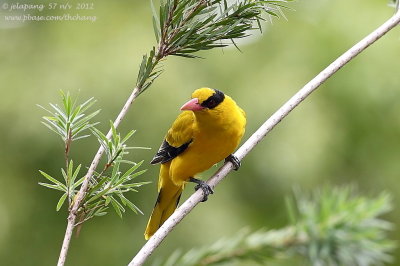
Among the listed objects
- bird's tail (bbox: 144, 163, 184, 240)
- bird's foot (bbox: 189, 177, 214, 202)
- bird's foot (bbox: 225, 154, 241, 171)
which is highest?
bird's foot (bbox: 225, 154, 241, 171)

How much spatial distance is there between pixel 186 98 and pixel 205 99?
117 cm

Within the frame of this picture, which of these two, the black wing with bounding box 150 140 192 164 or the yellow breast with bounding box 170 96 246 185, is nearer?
the yellow breast with bounding box 170 96 246 185

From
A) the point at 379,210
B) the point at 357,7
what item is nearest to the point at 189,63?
the point at 357,7

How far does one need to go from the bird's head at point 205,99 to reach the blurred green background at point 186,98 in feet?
3.43

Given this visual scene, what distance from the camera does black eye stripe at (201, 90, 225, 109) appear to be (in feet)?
4.55

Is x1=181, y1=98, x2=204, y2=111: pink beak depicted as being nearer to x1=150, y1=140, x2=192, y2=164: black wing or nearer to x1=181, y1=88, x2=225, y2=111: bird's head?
x1=181, y1=88, x2=225, y2=111: bird's head

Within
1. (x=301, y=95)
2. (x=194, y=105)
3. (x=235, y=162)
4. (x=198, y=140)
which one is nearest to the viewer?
(x=301, y=95)

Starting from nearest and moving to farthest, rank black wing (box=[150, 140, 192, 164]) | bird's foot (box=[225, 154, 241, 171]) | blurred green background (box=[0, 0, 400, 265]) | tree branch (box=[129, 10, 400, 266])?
tree branch (box=[129, 10, 400, 266]), bird's foot (box=[225, 154, 241, 171]), black wing (box=[150, 140, 192, 164]), blurred green background (box=[0, 0, 400, 265])

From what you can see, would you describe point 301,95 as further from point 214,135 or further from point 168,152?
point 168,152

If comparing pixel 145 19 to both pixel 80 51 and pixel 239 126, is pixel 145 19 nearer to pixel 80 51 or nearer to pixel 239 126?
pixel 80 51

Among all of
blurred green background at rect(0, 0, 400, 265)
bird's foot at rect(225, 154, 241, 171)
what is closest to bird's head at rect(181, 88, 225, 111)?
bird's foot at rect(225, 154, 241, 171)

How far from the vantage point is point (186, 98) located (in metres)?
2.55

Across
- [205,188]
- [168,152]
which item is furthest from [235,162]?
[168,152]

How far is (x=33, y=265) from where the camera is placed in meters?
2.67
